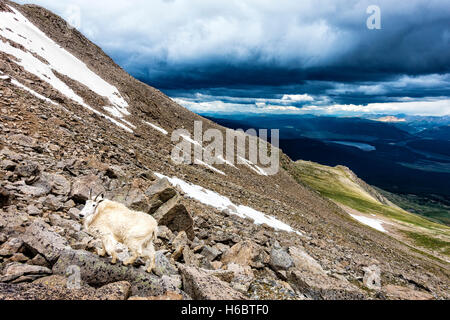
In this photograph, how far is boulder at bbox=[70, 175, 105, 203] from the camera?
10262 millimetres

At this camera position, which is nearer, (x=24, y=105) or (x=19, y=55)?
(x=24, y=105)

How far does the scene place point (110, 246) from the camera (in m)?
7.30

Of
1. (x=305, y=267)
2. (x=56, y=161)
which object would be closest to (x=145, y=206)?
(x=56, y=161)

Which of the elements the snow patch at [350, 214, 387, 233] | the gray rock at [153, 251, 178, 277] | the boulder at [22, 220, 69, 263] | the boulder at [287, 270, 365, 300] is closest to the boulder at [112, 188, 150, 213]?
the gray rock at [153, 251, 178, 277]

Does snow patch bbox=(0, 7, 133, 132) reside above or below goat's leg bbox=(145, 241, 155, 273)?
above

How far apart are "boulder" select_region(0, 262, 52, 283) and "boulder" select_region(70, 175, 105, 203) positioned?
152 inches

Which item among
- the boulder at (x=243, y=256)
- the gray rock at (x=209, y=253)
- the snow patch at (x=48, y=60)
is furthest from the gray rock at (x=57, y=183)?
the snow patch at (x=48, y=60)

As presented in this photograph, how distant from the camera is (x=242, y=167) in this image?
177ft

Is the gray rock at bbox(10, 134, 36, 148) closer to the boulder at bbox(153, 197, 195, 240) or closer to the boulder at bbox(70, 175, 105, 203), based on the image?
the boulder at bbox(70, 175, 105, 203)

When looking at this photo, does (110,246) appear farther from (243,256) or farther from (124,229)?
(243,256)
